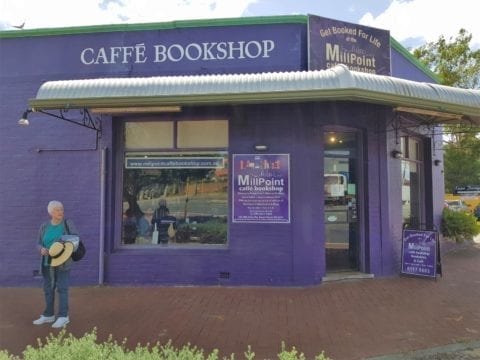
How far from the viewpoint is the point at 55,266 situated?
212 inches

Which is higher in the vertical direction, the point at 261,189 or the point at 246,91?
the point at 246,91

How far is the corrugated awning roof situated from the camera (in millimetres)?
5891

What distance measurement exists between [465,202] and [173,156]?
907 inches

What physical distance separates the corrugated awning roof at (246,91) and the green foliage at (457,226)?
5247mm

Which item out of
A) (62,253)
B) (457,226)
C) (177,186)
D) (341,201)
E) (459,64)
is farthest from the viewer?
(459,64)

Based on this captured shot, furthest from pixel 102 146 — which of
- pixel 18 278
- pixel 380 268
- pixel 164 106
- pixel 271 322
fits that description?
pixel 380 268

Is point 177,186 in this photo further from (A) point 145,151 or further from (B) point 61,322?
(B) point 61,322

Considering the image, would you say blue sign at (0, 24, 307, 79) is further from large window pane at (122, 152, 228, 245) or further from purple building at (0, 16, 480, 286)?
large window pane at (122, 152, 228, 245)

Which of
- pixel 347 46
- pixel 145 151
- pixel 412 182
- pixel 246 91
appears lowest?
pixel 412 182

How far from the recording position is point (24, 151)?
25.0 feet

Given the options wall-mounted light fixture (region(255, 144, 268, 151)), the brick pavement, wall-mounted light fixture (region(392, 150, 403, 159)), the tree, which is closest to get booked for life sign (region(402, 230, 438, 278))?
the brick pavement

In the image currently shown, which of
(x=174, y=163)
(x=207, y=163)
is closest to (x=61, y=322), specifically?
A: (x=174, y=163)

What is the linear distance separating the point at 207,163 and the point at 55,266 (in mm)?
3037

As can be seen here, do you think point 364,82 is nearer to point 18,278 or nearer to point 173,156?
point 173,156
